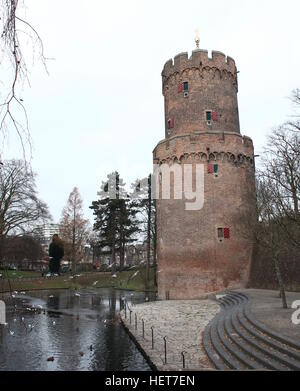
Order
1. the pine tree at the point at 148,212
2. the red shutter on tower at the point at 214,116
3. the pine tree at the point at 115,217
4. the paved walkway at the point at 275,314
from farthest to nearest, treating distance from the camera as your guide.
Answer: the pine tree at the point at 115,217 → the pine tree at the point at 148,212 → the red shutter on tower at the point at 214,116 → the paved walkway at the point at 275,314

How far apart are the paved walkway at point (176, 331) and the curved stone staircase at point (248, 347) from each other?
15.6 inches

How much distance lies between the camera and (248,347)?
9.98 m

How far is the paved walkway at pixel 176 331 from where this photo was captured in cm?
955

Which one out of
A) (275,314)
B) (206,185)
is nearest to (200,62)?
(206,185)

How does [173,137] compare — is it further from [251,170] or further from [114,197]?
[114,197]

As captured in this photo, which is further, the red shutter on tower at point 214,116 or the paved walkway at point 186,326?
the red shutter on tower at point 214,116

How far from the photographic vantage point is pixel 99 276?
45562 mm

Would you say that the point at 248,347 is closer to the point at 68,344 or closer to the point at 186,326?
the point at 186,326

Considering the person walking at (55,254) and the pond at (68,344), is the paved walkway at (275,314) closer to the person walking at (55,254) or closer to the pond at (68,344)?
the pond at (68,344)

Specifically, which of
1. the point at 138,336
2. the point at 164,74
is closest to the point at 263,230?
the point at 138,336

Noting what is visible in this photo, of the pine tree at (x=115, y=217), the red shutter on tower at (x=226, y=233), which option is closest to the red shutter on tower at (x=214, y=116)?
the red shutter on tower at (x=226, y=233)

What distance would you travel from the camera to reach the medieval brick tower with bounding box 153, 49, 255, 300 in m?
25.0

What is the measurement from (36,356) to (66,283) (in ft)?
103

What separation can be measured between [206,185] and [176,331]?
13.7 meters
